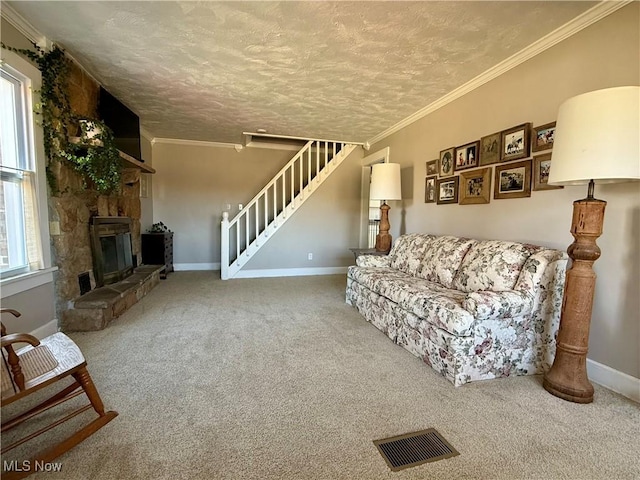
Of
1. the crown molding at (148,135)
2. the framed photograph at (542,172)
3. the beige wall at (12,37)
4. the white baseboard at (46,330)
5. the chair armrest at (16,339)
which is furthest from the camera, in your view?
the crown molding at (148,135)

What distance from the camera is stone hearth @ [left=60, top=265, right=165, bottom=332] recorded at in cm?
269

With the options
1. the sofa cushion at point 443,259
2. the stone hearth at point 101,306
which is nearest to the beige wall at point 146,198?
the stone hearth at point 101,306

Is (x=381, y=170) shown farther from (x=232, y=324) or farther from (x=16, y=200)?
(x=16, y=200)

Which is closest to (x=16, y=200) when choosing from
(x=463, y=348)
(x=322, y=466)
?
(x=322, y=466)

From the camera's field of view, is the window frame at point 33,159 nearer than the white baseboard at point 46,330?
Yes

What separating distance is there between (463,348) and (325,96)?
2.81m

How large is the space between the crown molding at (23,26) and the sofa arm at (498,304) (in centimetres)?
357

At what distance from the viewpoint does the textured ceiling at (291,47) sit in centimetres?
197

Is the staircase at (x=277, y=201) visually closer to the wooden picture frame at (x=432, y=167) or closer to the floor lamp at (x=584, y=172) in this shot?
the wooden picture frame at (x=432, y=167)

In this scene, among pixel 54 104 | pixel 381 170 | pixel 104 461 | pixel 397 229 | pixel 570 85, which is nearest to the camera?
pixel 104 461

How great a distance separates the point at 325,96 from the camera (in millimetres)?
3359

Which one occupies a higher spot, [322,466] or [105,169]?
[105,169]

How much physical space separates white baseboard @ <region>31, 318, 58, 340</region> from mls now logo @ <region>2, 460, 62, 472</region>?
143 cm

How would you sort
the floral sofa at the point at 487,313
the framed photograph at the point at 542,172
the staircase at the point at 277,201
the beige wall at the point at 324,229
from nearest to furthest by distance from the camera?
the floral sofa at the point at 487,313 → the framed photograph at the point at 542,172 → the staircase at the point at 277,201 → the beige wall at the point at 324,229
